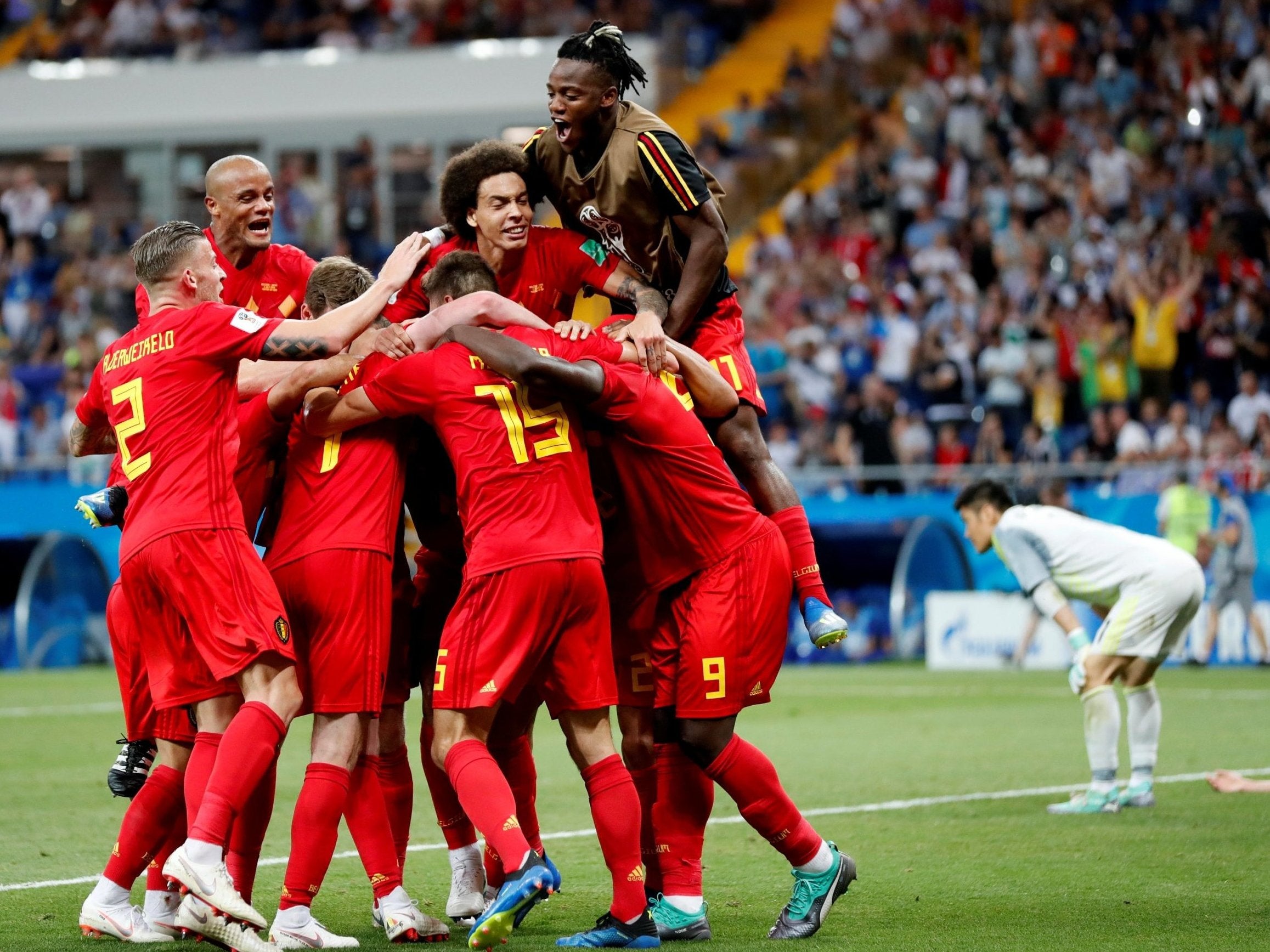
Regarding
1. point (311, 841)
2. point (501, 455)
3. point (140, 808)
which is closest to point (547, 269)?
point (501, 455)

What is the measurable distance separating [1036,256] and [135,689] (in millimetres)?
16495

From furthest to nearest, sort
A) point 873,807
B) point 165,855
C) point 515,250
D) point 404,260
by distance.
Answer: point 873,807 < point 515,250 < point 165,855 < point 404,260

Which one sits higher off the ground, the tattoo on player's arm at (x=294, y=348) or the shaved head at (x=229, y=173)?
the shaved head at (x=229, y=173)

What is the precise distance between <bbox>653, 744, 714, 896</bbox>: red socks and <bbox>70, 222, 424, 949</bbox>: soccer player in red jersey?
1.43m

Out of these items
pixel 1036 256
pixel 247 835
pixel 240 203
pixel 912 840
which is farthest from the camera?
pixel 1036 256

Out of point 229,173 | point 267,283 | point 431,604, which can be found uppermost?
Answer: point 229,173

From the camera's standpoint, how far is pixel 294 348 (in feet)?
19.9

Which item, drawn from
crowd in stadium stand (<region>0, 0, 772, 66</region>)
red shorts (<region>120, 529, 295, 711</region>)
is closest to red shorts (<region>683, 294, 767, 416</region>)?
red shorts (<region>120, 529, 295, 711</region>)

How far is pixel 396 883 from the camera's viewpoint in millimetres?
6293

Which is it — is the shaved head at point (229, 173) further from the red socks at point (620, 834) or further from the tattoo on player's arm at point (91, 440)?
the red socks at point (620, 834)

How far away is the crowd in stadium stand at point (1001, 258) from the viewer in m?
19.8

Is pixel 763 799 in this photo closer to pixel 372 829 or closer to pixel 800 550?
pixel 800 550

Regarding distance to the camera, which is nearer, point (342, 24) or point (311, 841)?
point (311, 841)

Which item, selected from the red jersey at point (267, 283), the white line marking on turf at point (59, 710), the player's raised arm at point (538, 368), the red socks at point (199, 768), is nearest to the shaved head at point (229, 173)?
the red jersey at point (267, 283)
